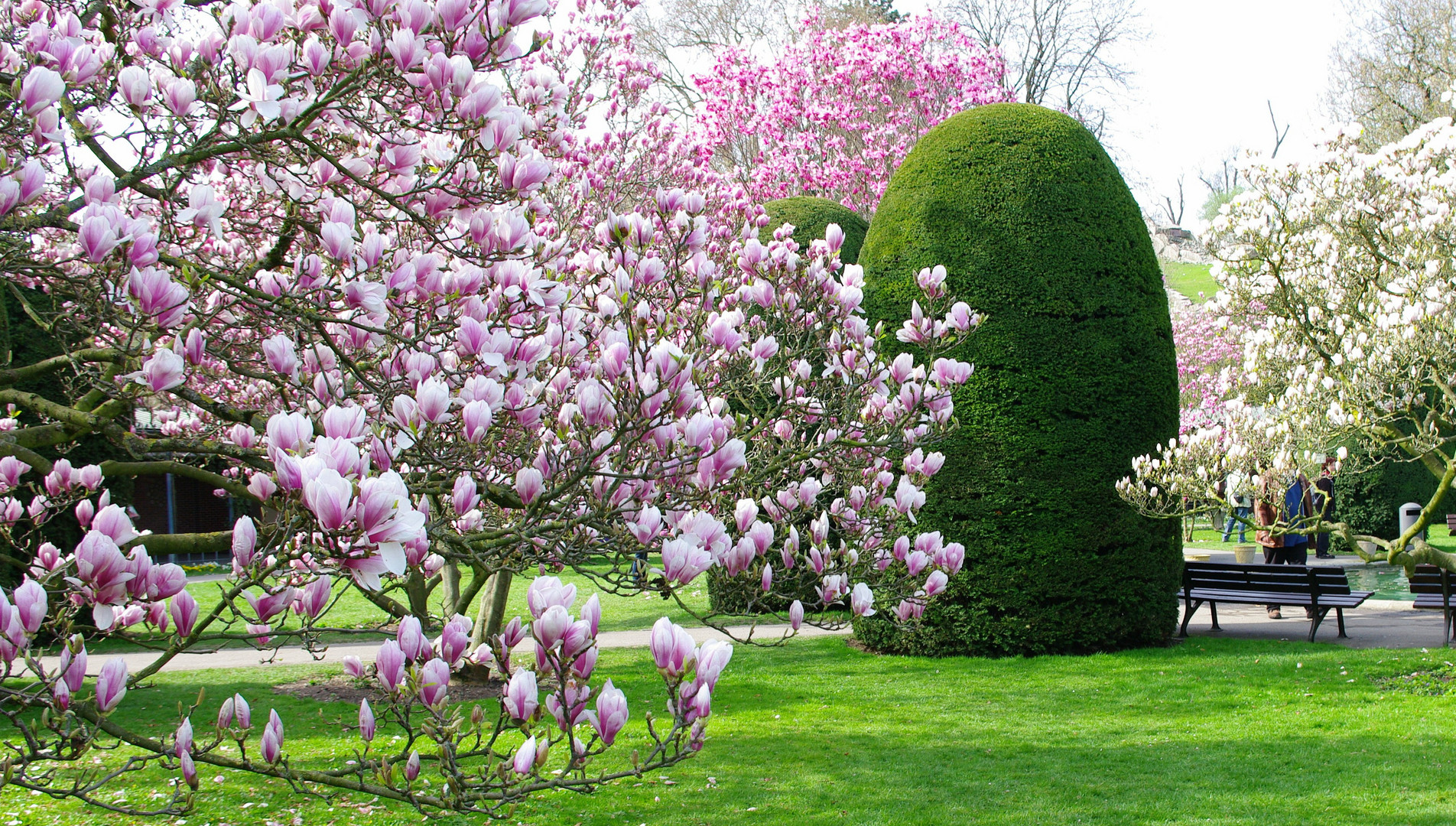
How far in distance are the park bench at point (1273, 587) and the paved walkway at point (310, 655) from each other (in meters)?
3.78

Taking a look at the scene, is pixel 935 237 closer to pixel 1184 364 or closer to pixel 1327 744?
pixel 1327 744

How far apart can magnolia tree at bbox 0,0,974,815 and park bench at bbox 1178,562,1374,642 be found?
25.1 ft

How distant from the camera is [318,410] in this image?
10.6 ft

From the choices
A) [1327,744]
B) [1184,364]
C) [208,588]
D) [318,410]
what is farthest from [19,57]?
[1184,364]

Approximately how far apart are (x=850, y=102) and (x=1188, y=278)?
4673 centimetres

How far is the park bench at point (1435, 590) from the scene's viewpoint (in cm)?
973

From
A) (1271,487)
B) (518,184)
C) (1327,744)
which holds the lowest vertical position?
(1327,744)

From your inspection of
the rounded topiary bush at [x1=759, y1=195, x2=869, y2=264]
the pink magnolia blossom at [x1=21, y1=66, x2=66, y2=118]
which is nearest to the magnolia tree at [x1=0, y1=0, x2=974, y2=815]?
the pink magnolia blossom at [x1=21, y1=66, x2=66, y2=118]

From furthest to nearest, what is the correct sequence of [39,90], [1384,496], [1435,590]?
1. [1384,496]
2. [1435,590]
3. [39,90]

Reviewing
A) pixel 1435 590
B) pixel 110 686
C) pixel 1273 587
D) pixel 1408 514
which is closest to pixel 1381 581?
pixel 1408 514

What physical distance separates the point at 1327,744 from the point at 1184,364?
1175 inches

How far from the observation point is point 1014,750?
6953 mm

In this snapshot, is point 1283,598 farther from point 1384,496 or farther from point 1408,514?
point 1384,496

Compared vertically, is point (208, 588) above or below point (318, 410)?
below
